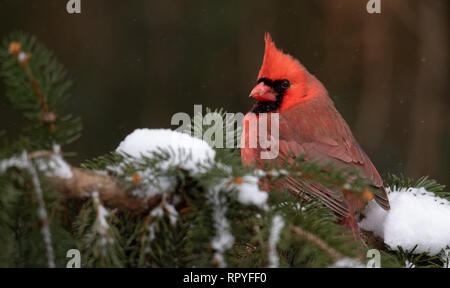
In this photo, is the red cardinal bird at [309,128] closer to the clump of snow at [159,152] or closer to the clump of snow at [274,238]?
the clump of snow at [159,152]

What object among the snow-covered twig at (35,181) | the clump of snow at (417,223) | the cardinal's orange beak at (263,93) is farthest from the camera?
the cardinal's orange beak at (263,93)

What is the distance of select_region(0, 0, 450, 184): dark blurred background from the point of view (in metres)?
4.48

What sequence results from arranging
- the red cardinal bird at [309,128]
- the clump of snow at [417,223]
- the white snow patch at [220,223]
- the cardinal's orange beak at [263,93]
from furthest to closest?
the cardinal's orange beak at [263,93] < the red cardinal bird at [309,128] < the clump of snow at [417,223] < the white snow patch at [220,223]

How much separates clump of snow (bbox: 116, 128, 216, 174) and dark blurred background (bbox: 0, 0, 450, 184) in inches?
123

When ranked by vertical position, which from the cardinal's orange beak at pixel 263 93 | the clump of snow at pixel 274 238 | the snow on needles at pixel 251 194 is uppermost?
the cardinal's orange beak at pixel 263 93

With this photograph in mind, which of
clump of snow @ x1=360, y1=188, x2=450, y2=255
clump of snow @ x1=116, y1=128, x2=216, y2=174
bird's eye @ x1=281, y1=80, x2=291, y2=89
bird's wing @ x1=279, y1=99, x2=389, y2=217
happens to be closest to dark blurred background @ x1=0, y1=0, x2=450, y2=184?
bird's eye @ x1=281, y1=80, x2=291, y2=89

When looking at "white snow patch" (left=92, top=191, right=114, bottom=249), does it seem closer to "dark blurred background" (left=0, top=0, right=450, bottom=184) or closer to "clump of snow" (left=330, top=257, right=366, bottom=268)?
"clump of snow" (left=330, top=257, right=366, bottom=268)

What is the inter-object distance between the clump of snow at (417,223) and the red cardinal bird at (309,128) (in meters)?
0.07

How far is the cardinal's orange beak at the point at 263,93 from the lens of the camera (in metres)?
2.48

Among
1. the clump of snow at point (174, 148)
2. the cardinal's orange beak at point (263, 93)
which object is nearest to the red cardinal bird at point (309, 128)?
the cardinal's orange beak at point (263, 93)

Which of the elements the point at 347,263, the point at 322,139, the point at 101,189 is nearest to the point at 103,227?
the point at 101,189

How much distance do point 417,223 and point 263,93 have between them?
106 cm

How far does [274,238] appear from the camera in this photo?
1127mm
